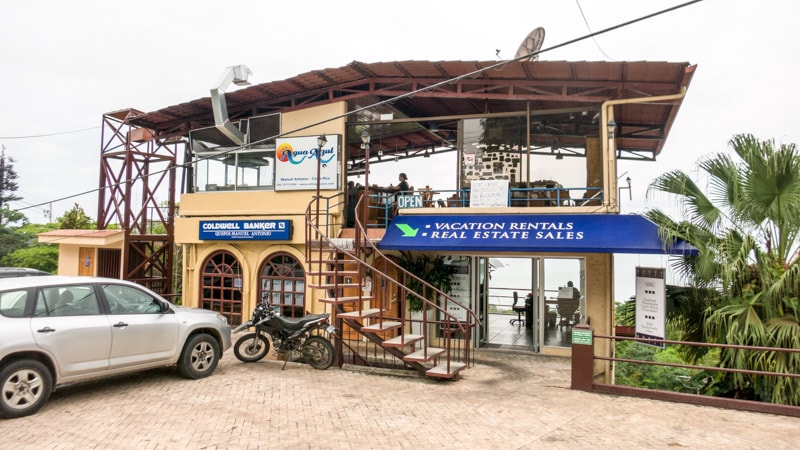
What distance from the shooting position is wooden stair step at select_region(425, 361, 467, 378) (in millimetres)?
8203

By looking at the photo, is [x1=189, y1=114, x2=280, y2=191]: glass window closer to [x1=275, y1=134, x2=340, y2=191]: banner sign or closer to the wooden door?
[x1=275, y1=134, x2=340, y2=191]: banner sign

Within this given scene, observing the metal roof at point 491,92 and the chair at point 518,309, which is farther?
the chair at point 518,309

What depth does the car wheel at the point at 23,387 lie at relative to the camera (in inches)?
239

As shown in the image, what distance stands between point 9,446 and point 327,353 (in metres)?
4.75

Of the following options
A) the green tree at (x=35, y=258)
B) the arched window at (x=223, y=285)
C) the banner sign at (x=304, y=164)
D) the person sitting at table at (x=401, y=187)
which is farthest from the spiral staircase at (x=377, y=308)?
the green tree at (x=35, y=258)

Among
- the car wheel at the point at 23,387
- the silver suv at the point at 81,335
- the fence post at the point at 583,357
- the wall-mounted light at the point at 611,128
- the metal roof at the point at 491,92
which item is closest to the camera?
the car wheel at the point at 23,387

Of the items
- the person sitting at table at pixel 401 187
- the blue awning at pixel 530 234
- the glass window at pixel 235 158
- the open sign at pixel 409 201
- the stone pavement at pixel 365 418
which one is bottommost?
the stone pavement at pixel 365 418

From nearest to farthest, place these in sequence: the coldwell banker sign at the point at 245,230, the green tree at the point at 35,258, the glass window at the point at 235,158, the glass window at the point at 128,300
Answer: the glass window at the point at 128,300, the coldwell banker sign at the point at 245,230, the glass window at the point at 235,158, the green tree at the point at 35,258

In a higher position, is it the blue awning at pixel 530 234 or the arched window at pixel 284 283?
the blue awning at pixel 530 234

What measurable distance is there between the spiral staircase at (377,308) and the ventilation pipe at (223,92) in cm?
330

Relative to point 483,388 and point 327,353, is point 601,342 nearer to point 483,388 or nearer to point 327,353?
point 483,388

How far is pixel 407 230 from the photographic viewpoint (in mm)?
11305

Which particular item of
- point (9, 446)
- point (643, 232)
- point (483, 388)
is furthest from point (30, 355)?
point (643, 232)

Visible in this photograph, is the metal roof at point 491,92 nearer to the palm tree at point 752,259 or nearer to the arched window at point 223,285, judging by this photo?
the palm tree at point 752,259
